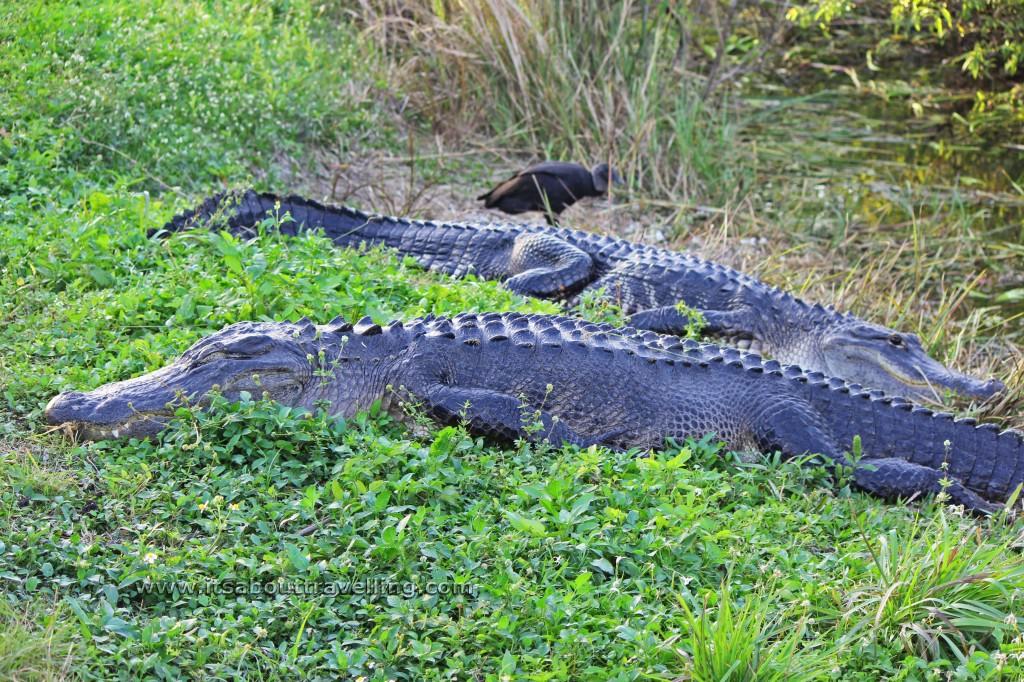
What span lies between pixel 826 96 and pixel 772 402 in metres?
8.38

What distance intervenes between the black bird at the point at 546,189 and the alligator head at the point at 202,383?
3.75 meters

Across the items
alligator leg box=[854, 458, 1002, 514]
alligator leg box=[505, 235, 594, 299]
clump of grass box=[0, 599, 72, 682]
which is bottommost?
alligator leg box=[854, 458, 1002, 514]

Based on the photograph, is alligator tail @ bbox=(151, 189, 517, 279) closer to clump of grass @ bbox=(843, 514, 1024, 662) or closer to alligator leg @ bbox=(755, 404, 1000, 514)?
alligator leg @ bbox=(755, 404, 1000, 514)

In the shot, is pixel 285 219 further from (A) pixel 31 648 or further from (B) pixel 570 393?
(A) pixel 31 648

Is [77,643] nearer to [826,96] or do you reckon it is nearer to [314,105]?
[314,105]

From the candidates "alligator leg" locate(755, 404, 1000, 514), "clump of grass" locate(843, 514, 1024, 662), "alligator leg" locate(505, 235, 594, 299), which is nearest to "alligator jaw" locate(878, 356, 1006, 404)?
"alligator leg" locate(755, 404, 1000, 514)

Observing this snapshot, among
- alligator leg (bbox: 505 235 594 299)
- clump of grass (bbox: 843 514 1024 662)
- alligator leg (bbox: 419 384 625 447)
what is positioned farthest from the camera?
alligator leg (bbox: 505 235 594 299)

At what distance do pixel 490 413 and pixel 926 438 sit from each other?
212 cm

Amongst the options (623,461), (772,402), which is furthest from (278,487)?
(772,402)

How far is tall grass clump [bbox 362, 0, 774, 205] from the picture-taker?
9.01m

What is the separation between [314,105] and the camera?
27.6ft

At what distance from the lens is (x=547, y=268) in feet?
21.5

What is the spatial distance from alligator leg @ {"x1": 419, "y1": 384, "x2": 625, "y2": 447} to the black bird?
361 centimetres

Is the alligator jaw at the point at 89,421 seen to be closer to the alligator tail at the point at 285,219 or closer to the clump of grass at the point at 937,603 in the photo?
the alligator tail at the point at 285,219
